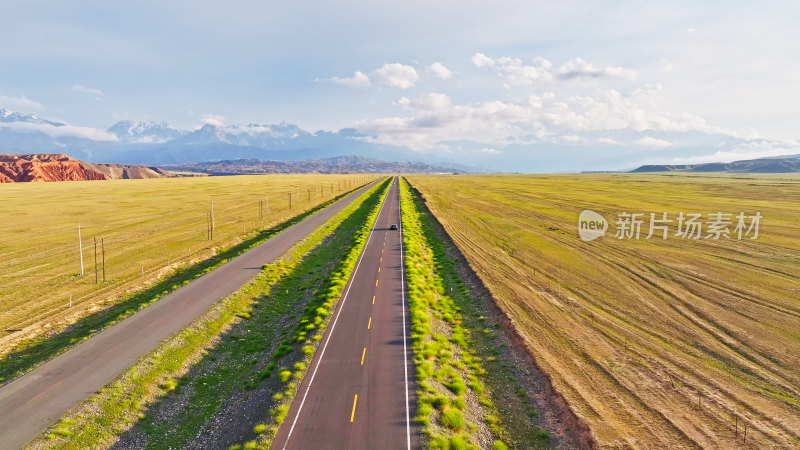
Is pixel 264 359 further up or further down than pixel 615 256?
further down

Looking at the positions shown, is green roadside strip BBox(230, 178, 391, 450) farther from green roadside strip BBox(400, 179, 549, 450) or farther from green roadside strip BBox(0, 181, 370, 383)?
green roadside strip BBox(0, 181, 370, 383)

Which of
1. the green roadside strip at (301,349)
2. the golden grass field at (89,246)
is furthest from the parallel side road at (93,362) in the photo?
the green roadside strip at (301,349)

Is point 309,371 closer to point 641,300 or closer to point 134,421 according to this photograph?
point 134,421

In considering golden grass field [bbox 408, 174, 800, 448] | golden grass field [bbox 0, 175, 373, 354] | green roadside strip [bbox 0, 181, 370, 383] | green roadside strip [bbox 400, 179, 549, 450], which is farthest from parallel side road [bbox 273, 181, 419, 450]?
golden grass field [bbox 0, 175, 373, 354]

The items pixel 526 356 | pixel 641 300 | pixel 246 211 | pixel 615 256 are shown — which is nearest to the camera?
pixel 526 356

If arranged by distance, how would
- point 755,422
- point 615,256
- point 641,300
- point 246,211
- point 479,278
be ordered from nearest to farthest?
point 755,422 → point 641,300 → point 479,278 → point 615,256 → point 246,211

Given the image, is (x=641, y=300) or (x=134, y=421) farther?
A: (x=641, y=300)

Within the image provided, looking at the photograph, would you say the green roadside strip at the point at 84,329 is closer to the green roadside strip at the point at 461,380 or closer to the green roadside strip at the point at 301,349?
the green roadside strip at the point at 301,349

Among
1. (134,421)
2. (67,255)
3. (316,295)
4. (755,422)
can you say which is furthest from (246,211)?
(755,422)
